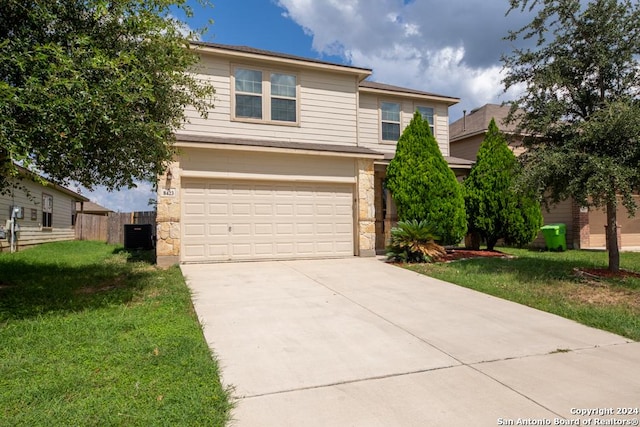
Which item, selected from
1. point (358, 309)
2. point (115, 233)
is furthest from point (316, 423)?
point (115, 233)

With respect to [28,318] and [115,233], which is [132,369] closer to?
[28,318]

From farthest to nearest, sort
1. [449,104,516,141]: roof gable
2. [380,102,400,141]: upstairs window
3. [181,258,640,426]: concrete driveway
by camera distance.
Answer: [449,104,516,141]: roof gable, [380,102,400,141]: upstairs window, [181,258,640,426]: concrete driveway

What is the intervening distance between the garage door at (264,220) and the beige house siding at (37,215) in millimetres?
5150

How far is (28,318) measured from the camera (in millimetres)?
5332

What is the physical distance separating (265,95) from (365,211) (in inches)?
172

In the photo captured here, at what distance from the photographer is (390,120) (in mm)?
14492

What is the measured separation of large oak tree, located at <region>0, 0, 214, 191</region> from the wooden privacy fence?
8401 millimetres

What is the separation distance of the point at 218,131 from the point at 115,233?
454 inches

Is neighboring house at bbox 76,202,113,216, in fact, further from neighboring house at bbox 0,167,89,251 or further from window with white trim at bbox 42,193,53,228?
window with white trim at bbox 42,193,53,228

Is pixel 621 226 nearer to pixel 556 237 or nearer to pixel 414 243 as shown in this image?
pixel 556 237

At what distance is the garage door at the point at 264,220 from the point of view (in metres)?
10.3

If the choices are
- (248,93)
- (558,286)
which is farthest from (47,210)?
(558,286)

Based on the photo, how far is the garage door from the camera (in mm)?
10328

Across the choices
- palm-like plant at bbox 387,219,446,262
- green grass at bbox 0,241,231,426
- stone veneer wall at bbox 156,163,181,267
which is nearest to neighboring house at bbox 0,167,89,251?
stone veneer wall at bbox 156,163,181,267
